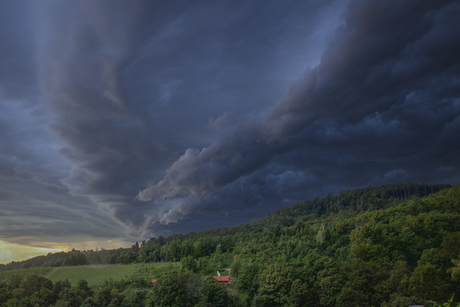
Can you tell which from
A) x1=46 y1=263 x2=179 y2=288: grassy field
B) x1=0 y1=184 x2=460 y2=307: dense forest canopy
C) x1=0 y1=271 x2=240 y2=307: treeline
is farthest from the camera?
x1=46 y1=263 x2=179 y2=288: grassy field

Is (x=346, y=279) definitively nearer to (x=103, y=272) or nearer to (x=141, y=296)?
(x=141, y=296)

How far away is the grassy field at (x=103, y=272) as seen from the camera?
128 meters

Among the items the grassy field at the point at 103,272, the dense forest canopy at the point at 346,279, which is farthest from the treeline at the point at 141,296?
the grassy field at the point at 103,272

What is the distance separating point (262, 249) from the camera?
13662cm

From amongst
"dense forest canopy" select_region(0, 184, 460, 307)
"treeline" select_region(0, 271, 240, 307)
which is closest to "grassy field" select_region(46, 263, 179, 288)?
"dense forest canopy" select_region(0, 184, 460, 307)

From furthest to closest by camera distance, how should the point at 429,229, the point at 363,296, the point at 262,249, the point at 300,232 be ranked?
the point at 300,232, the point at 262,249, the point at 429,229, the point at 363,296

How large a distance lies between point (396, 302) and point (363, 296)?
9.68m

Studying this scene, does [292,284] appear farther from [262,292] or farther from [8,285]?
[8,285]

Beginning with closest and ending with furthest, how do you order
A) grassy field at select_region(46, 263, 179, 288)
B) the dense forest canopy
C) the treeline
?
the dense forest canopy, the treeline, grassy field at select_region(46, 263, 179, 288)

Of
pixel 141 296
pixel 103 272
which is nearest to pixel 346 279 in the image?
pixel 141 296

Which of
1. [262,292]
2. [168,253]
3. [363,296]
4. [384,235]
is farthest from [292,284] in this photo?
[168,253]

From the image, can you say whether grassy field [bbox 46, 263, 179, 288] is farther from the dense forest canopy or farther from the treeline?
the treeline

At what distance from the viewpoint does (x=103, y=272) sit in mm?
142250

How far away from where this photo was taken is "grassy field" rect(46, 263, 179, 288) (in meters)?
128
